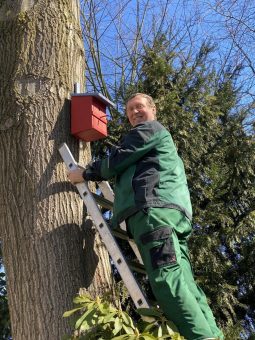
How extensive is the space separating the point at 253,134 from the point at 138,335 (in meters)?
4.77

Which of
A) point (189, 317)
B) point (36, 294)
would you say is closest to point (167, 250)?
point (189, 317)

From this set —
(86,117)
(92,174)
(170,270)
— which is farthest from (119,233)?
(86,117)

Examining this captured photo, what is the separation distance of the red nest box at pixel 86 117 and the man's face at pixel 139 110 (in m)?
0.25

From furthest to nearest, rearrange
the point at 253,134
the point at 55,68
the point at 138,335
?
the point at 253,134, the point at 55,68, the point at 138,335

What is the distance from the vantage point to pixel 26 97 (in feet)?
10.4

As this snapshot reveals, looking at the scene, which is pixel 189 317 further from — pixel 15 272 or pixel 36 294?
pixel 15 272

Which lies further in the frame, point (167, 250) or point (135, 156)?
point (135, 156)

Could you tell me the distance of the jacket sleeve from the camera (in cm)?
285

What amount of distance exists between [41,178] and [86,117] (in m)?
0.51

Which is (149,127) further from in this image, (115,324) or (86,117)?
(115,324)

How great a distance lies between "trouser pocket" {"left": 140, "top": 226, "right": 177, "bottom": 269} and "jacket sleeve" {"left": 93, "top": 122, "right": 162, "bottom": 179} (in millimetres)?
472

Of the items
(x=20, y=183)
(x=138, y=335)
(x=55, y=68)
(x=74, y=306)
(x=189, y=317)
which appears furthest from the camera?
(x=55, y=68)

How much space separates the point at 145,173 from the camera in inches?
110

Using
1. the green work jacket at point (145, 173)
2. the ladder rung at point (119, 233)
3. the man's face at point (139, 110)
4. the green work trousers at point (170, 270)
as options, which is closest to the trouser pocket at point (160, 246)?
the green work trousers at point (170, 270)
